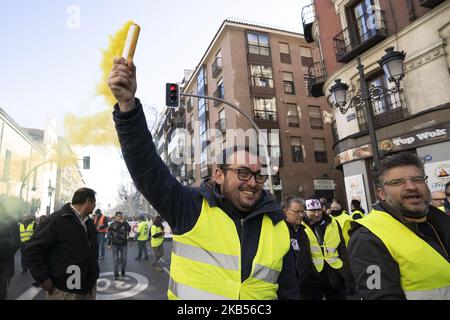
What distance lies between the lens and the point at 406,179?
79.6 inches

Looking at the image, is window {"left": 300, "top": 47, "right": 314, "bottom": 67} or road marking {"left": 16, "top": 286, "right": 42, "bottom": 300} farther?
window {"left": 300, "top": 47, "right": 314, "bottom": 67}

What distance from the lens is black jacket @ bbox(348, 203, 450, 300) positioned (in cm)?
165

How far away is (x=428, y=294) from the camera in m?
1.66

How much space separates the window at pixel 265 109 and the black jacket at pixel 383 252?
23.1m

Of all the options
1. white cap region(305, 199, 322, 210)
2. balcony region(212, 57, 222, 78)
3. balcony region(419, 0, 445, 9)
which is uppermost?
balcony region(212, 57, 222, 78)

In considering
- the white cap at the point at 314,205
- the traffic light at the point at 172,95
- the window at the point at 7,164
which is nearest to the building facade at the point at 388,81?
the white cap at the point at 314,205

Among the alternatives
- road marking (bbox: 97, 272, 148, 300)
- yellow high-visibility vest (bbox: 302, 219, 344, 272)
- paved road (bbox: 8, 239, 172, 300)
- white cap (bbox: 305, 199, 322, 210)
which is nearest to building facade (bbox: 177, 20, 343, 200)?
paved road (bbox: 8, 239, 172, 300)

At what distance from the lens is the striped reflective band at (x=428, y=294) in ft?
5.44

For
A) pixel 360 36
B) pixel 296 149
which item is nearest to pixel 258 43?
pixel 296 149

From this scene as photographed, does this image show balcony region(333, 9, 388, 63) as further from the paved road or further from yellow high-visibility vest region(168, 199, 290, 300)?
yellow high-visibility vest region(168, 199, 290, 300)

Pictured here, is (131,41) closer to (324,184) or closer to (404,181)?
(404,181)

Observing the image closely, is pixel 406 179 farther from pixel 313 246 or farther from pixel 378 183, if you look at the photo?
pixel 313 246

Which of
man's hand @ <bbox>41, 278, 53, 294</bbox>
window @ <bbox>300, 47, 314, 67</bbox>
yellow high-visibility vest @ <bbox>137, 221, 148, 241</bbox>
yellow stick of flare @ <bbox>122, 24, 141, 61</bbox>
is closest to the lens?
yellow stick of flare @ <bbox>122, 24, 141, 61</bbox>

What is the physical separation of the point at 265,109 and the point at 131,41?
24594 millimetres
